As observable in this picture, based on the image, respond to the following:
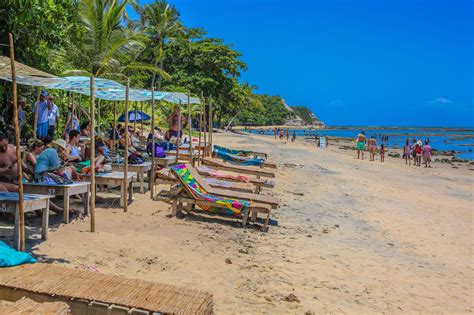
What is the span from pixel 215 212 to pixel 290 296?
135 inches

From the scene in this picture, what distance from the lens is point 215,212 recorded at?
7.82 meters

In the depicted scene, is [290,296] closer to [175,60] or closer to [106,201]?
[106,201]

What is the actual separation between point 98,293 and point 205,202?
4024 millimetres

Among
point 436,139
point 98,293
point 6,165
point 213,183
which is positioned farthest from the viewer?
point 436,139

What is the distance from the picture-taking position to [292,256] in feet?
19.7

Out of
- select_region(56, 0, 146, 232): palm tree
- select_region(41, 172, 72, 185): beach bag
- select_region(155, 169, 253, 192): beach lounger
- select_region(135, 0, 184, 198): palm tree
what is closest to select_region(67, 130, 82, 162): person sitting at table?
select_region(155, 169, 253, 192): beach lounger

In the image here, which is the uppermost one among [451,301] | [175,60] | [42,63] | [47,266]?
[175,60]

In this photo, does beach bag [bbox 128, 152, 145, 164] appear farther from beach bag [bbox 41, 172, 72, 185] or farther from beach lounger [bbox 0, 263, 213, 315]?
beach lounger [bbox 0, 263, 213, 315]

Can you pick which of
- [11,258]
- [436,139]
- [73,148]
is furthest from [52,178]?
[436,139]

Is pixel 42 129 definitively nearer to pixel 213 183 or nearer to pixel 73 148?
pixel 73 148

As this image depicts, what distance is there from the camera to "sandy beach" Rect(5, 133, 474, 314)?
15.4 ft

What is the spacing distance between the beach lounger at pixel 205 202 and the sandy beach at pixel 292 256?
0.24 m

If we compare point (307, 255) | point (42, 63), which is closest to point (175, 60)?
point (42, 63)

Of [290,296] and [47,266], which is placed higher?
[47,266]
